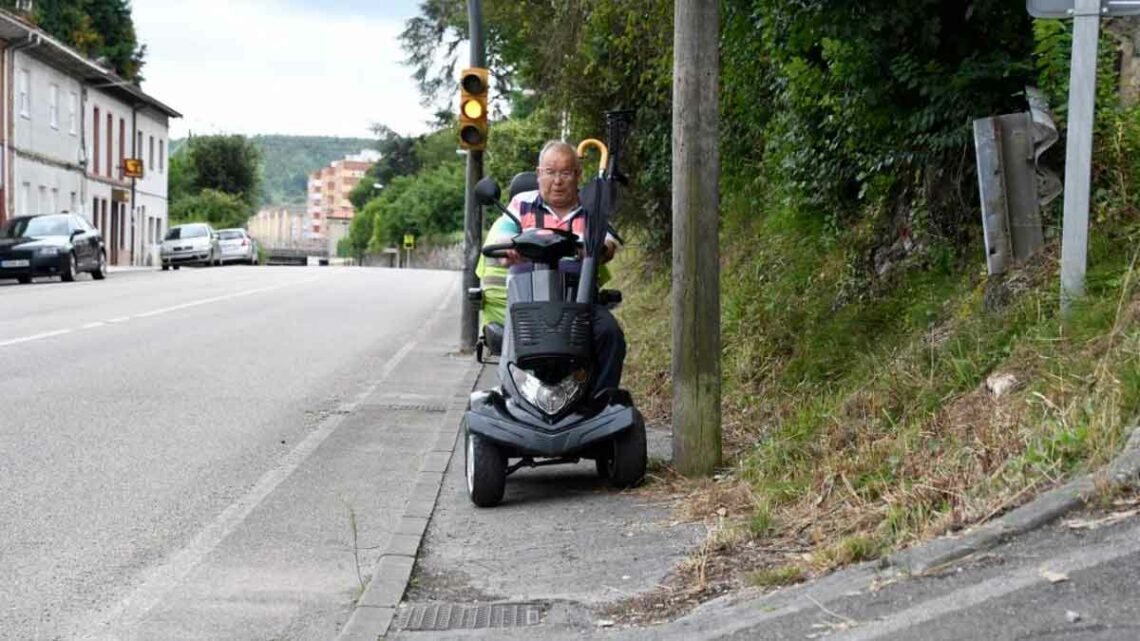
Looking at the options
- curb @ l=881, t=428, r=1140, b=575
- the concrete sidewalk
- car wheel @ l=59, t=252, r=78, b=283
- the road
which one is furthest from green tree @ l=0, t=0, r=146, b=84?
curb @ l=881, t=428, r=1140, b=575

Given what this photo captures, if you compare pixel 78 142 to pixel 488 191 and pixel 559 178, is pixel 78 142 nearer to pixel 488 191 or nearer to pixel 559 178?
pixel 559 178

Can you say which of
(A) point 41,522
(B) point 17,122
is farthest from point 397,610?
(B) point 17,122

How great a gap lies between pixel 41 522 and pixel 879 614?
4.30m

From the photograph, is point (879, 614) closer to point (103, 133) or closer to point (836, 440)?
point (836, 440)

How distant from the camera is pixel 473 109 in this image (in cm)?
1534

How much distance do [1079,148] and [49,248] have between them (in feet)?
101

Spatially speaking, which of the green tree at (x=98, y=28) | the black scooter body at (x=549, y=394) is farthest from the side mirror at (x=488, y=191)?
the green tree at (x=98, y=28)

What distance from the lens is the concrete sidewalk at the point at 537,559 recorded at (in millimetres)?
5266

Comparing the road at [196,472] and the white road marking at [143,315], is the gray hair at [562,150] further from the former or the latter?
the white road marking at [143,315]

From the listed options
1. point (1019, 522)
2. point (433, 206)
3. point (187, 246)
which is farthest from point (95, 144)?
point (1019, 522)

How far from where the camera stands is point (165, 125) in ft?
237

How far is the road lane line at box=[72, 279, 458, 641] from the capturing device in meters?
5.33

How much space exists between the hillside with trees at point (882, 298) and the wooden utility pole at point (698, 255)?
274mm

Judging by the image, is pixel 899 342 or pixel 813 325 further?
pixel 813 325
